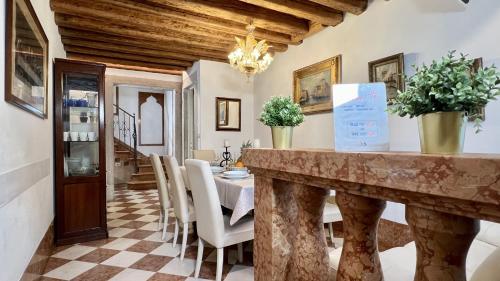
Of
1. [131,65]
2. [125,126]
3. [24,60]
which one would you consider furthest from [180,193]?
[125,126]

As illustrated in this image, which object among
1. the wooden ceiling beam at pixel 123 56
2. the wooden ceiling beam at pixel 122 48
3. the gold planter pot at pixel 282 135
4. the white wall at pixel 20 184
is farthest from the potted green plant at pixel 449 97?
the wooden ceiling beam at pixel 123 56

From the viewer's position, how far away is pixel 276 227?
714 millimetres

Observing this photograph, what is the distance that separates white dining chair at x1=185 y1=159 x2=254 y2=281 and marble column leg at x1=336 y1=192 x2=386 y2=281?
1.35 metres

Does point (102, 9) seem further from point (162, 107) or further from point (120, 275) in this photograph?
point (162, 107)

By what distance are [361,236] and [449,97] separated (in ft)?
1.00

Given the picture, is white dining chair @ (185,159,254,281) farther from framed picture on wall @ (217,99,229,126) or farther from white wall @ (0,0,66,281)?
framed picture on wall @ (217,99,229,126)

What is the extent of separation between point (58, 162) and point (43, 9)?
1455 mm

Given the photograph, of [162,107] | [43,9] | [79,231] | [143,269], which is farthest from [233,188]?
[162,107]

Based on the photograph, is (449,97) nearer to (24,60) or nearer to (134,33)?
(24,60)

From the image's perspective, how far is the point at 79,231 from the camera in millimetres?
2871

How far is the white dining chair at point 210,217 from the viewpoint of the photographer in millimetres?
1848

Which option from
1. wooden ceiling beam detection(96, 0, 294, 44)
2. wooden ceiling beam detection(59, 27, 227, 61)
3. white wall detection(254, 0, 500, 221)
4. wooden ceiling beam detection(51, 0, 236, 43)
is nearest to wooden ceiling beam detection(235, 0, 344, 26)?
white wall detection(254, 0, 500, 221)

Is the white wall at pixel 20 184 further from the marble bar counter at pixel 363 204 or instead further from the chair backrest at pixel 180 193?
the marble bar counter at pixel 363 204

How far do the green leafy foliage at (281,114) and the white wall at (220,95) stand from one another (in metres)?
3.45
